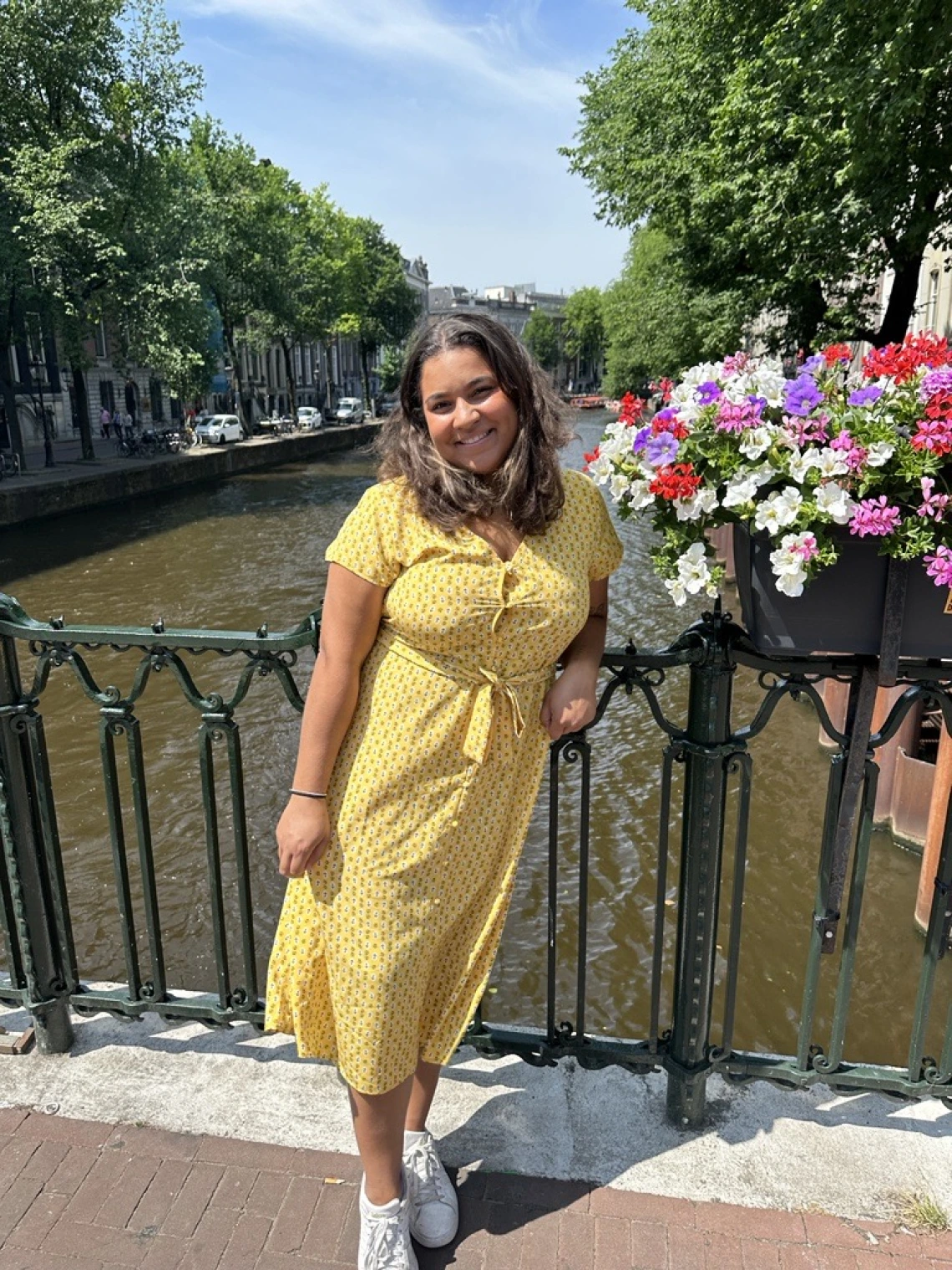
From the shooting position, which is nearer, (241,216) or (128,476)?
(128,476)

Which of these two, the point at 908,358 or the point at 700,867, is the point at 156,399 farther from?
the point at 908,358

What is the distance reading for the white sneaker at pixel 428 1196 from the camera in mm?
2236

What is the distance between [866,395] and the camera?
188 cm

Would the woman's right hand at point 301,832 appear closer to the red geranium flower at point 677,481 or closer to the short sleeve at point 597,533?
the short sleeve at point 597,533

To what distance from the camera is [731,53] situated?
14812mm

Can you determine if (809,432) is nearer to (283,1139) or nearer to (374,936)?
(374,936)

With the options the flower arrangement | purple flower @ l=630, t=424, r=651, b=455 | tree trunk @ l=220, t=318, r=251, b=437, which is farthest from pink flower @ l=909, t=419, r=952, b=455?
tree trunk @ l=220, t=318, r=251, b=437

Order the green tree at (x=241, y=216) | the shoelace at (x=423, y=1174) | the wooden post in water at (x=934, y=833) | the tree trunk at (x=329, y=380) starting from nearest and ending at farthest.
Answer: the shoelace at (x=423, y=1174) → the wooden post in water at (x=934, y=833) → the green tree at (x=241, y=216) → the tree trunk at (x=329, y=380)

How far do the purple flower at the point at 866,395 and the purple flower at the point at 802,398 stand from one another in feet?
0.20

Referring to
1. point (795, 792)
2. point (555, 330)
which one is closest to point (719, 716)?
point (795, 792)

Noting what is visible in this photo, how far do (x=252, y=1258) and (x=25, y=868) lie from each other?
1218mm

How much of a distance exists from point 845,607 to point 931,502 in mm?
284

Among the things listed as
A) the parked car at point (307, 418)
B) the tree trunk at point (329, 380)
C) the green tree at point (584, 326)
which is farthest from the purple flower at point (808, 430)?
the green tree at point (584, 326)

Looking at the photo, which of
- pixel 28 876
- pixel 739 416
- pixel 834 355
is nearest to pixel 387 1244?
pixel 28 876
